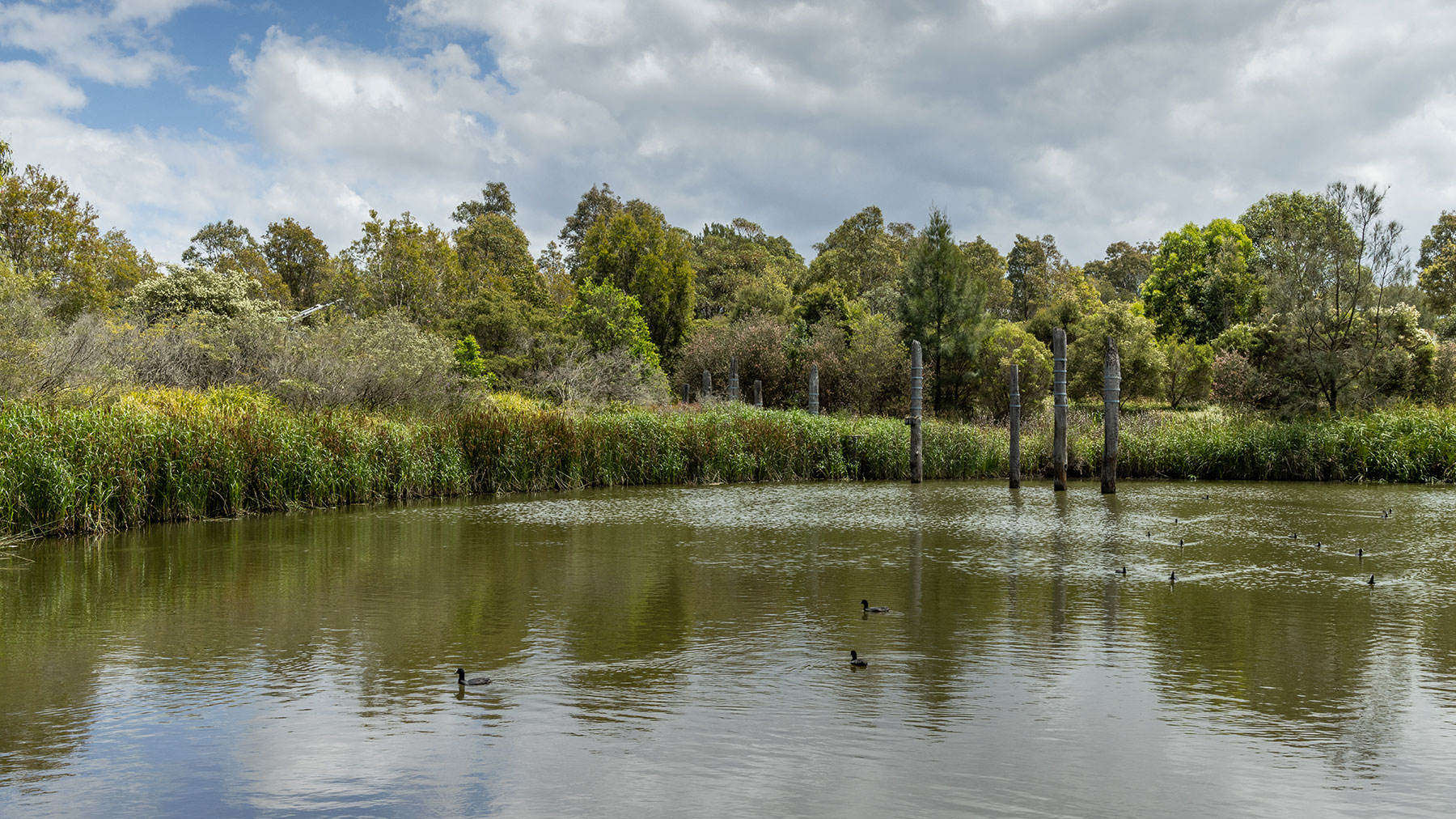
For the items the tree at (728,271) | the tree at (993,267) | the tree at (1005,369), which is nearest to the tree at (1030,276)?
the tree at (993,267)

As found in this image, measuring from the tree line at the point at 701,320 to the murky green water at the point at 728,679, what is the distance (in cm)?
1062

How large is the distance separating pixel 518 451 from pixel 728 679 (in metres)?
14.7

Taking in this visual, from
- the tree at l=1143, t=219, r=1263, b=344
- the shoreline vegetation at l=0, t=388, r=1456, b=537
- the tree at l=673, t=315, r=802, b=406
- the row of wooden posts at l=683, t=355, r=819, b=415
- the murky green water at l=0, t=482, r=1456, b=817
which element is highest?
the tree at l=1143, t=219, r=1263, b=344

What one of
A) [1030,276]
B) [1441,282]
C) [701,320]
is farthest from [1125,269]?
[701,320]

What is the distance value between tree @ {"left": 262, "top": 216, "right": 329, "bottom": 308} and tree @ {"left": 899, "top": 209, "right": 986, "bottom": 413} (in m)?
39.3

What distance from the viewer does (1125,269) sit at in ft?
254

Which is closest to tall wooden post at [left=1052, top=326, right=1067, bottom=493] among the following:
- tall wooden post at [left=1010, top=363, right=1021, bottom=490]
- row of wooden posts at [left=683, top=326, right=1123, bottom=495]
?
row of wooden posts at [left=683, top=326, right=1123, bottom=495]

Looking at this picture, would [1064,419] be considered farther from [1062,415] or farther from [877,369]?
[877,369]

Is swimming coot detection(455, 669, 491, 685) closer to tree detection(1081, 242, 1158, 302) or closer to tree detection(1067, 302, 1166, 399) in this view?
tree detection(1067, 302, 1166, 399)

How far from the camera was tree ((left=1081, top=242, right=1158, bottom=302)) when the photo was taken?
252ft

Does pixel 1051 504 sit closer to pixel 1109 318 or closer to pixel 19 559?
pixel 19 559

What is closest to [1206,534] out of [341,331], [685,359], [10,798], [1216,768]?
[1216,768]

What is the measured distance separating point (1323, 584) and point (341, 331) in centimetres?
2283

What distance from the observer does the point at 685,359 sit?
38844 millimetres
